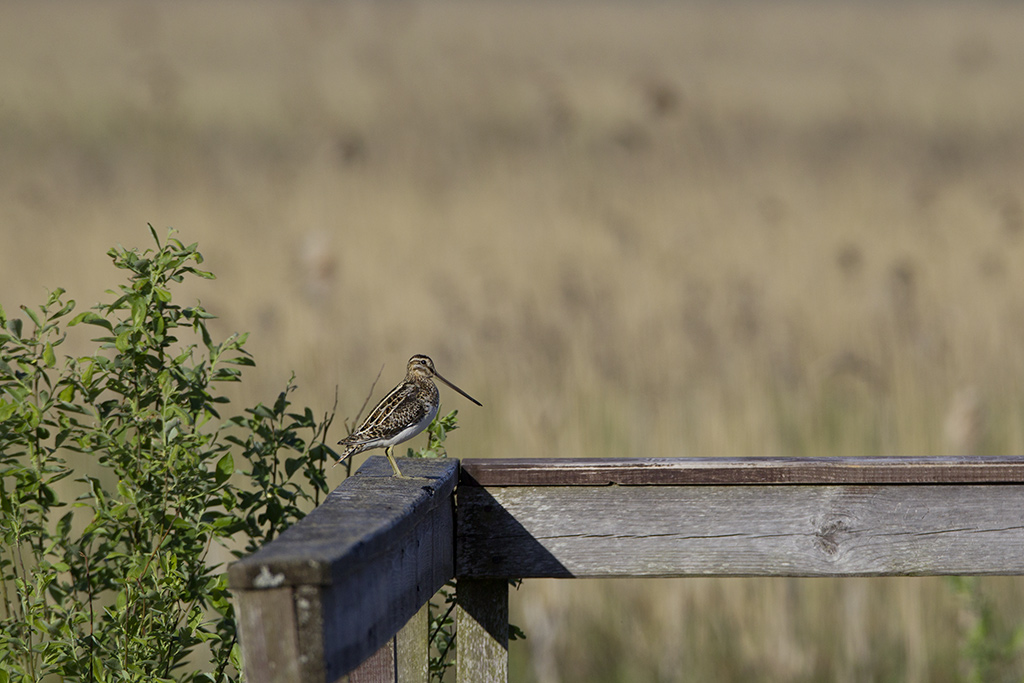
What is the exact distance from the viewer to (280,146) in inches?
575

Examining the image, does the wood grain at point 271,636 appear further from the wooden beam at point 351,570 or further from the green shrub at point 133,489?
the green shrub at point 133,489

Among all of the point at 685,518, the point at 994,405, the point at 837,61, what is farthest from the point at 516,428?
the point at 837,61

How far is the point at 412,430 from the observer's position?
2.79 m

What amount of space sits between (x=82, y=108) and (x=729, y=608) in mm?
12552

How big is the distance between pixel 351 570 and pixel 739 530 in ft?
4.02

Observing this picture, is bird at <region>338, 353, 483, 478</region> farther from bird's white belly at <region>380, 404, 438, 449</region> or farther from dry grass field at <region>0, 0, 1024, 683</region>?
dry grass field at <region>0, 0, 1024, 683</region>

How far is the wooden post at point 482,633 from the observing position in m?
2.45

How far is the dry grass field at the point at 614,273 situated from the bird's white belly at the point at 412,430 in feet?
8.66

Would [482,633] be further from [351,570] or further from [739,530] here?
[351,570]

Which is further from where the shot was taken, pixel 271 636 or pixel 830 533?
pixel 830 533

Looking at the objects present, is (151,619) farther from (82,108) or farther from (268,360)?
(82,108)

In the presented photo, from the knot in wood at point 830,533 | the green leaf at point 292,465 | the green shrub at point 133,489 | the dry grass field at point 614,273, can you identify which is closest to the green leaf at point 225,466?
the green shrub at point 133,489

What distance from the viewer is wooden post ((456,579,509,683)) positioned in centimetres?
245

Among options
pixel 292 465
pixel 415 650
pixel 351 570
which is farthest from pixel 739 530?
pixel 351 570
